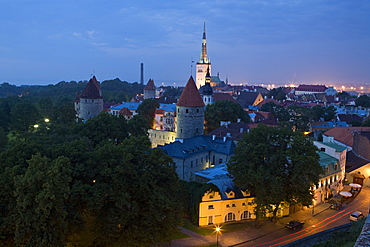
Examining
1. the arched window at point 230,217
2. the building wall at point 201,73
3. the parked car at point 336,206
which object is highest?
the building wall at point 201,73

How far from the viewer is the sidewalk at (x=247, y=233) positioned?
25.0m

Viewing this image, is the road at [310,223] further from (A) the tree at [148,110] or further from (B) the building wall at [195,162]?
(A) the tree at [148,110]

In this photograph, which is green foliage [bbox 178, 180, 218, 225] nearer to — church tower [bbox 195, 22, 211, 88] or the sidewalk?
the sidewalk

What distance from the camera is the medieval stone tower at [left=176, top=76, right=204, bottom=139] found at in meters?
45.0

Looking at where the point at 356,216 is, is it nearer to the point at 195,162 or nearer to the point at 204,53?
the point at 195,162

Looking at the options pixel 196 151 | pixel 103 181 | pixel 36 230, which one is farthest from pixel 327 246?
pixel 196 151

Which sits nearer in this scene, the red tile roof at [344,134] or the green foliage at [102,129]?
the green foliage at [102,129]

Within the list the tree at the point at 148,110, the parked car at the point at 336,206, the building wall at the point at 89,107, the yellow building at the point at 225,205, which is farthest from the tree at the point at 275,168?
the tree at the point at 148,110

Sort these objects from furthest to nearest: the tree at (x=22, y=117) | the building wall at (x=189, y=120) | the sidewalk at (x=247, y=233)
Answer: the tree at (x=22, y=117) < the building wall at (x=189, y=120) < the sidewalk at (x=247, y=233)

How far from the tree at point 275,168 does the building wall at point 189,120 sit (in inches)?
629

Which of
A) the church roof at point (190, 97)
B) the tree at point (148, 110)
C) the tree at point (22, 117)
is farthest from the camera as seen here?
the tree at point (148, 110)

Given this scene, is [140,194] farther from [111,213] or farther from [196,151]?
[196,151]

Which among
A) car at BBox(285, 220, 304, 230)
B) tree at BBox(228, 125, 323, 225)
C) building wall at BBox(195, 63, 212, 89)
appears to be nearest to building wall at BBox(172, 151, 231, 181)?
tree at BBox(228, 125, 323, 225)

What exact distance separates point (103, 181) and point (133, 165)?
2.25 metres
